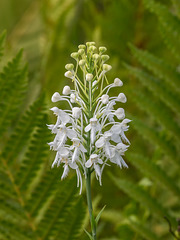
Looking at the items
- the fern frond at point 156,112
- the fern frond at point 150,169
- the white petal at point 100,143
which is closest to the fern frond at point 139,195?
the fern frond at point 150,169

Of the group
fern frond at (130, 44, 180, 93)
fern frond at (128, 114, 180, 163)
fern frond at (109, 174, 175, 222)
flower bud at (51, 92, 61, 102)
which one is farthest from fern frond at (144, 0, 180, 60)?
flower bud at (51, 92, 61, 102)

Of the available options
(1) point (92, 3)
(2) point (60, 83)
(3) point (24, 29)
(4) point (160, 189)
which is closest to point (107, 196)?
(4) point (160, 189)

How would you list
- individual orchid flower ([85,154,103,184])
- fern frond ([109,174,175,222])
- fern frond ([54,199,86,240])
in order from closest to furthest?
individual orchid flower ([85,154,103,184]) < fern frond ([54,199,86,240]) < fern frond ([109,174,175,222])

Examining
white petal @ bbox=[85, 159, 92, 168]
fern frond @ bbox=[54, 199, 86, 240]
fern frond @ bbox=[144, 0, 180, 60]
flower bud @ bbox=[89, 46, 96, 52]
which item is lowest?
fern frond @ bbox=[54, 199, 86, 240]

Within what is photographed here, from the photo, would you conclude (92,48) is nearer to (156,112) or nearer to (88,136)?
(88,136)

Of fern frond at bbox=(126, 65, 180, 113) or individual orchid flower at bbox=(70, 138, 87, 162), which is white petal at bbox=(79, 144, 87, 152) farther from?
fern frond at bbox=(126, 65, 180, 113)

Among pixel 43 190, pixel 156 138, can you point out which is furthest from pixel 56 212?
pixel 156 138
